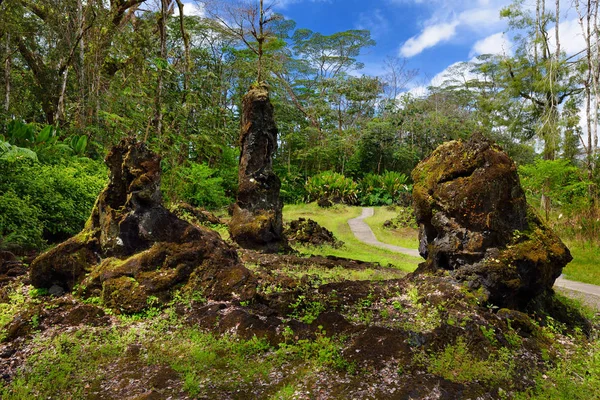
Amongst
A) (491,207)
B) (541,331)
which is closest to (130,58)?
(491,207)

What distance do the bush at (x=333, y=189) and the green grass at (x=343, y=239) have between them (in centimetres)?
151

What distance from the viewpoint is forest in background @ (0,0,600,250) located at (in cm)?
857

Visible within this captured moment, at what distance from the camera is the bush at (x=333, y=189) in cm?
2287

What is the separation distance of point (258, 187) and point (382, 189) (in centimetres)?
1696

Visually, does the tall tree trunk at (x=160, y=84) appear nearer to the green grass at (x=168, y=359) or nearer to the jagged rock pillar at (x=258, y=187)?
the jagged rock pillar at (x=258, y=187)

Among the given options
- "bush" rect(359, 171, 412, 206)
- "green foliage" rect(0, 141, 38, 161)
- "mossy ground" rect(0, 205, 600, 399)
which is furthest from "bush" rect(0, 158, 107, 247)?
"bush" rect(359, 171, 412, 206)

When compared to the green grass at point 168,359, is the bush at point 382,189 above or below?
above

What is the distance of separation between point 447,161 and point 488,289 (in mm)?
1581

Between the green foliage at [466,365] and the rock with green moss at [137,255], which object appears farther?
the rock with green moss at [137,255]

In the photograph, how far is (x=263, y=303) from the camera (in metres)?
4.10

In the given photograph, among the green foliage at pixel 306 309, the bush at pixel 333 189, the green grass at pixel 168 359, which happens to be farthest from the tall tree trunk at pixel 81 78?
the bush at pixel 333 189

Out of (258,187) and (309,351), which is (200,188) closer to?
(258,187)

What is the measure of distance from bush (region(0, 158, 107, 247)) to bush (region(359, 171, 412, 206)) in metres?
17.4

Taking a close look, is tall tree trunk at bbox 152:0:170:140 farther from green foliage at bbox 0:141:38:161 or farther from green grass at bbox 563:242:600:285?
green grass at bbox 563:242:600:285
